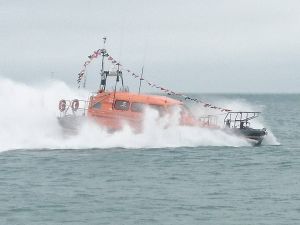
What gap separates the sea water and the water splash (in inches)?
1.9

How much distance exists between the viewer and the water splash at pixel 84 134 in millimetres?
34531

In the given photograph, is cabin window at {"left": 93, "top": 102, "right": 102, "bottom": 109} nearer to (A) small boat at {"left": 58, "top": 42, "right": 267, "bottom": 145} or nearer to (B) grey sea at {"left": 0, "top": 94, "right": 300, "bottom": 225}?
(A) small boat at {"left": 58, "top": 42, "right": 267, "bottom": 145}

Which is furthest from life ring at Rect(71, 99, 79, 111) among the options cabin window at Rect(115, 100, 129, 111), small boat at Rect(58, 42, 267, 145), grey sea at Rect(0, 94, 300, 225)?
grey sea at Rect(0, 94, 300, 225)

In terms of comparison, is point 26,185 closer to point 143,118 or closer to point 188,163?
point 188,163

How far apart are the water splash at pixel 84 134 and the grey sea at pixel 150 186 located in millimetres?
544

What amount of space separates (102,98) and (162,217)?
49.3 feet

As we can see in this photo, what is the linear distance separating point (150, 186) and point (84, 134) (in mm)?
9778

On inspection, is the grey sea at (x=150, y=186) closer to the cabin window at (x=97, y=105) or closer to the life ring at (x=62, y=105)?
the cabin window at (x=97, y=105)

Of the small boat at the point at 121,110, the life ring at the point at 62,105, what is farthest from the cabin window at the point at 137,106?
the life ring at the point at 62,105

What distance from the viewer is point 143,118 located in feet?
114

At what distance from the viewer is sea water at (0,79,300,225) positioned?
21422mm

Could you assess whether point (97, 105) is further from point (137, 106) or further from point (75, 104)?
point (137, 106)

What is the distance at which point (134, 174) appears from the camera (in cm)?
2795

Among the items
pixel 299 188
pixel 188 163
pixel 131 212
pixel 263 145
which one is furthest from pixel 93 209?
pixel 263 145
